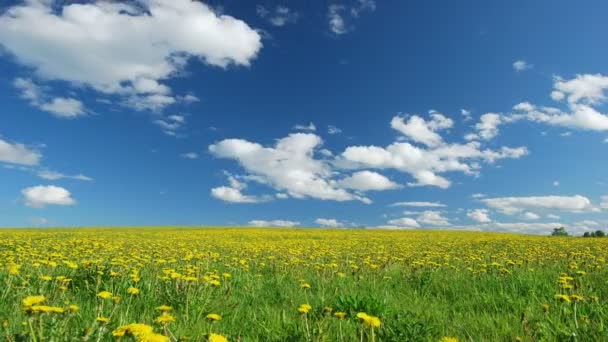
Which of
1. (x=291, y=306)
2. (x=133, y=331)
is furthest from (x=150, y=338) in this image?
(x=291, y=306)

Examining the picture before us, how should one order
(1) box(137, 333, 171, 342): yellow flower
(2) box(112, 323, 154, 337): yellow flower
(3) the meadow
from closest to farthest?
(1) box(137, 333, 171, 342): yellow flower < (2) box(112, 323, 154, 337): yellow flower < (3) the meadow

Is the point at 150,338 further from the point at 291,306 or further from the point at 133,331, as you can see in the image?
the point at 291,306

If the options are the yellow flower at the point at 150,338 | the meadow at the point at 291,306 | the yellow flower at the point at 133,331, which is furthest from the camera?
the meadow at the point at 291,306

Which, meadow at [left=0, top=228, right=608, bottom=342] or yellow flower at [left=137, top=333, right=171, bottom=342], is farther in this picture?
meadow at [left=0, top=228, right=608, bottom=342]

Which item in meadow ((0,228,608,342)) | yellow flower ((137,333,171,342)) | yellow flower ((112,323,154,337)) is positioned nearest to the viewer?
yellow flower ((137,333,171,342))

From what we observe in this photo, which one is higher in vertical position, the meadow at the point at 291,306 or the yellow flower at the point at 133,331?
the yellow flower at the point at 133,331

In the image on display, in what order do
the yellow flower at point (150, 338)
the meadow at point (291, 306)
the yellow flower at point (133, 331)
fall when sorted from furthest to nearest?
the meadow at point (291, 306)
the yellow flower at point (133, 331)
the yellow flower at point (150, 338)

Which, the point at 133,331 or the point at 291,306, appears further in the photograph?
the point at 291,306

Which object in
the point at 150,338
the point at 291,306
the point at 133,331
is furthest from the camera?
the point at 291,306

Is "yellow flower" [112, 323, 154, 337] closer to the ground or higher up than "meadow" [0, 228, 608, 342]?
higher up

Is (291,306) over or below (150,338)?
below

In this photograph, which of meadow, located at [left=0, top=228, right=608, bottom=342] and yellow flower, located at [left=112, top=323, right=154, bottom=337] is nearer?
yellow flower, located at [left=112, top=323, right=154, bottom=337]

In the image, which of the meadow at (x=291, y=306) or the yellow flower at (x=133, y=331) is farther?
the meadow at (x=291, y=306)

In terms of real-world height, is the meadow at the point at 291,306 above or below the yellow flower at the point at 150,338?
below
